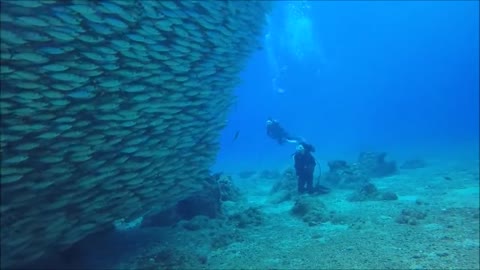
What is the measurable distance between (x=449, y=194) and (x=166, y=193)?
929cm

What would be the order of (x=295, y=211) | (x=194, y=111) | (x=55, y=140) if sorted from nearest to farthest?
(x=55, y=140)
(x=194, y=111)
(x=295, y=211)

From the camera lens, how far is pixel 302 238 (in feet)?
27.2

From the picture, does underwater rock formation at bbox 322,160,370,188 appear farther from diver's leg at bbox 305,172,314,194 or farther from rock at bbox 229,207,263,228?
rock at bbox 229,207,263,228

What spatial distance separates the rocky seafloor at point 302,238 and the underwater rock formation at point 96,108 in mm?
910

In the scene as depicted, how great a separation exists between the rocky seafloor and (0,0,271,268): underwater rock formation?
0.91 metres

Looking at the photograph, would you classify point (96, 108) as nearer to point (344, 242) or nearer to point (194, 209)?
point (194, 209)

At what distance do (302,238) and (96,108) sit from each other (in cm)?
517

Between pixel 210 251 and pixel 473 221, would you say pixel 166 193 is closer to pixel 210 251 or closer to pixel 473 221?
pixel 210 251

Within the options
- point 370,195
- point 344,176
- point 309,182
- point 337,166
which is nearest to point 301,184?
point 309,182

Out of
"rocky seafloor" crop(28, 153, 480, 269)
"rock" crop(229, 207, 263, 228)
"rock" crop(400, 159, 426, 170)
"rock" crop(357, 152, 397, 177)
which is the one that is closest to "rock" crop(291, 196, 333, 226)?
"rocky seafloor" crop(28, 153, 480, 269)

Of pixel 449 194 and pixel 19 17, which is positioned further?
pixel 449 194

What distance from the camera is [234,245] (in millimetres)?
8094

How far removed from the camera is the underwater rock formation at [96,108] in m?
4.66

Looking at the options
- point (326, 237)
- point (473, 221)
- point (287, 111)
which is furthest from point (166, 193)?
point (287, 111)
